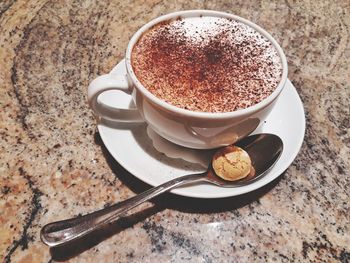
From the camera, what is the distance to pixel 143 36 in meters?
0.87

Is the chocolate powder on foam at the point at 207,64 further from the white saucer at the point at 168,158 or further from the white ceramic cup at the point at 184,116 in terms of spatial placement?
A: the white saucer at the point at 168,158

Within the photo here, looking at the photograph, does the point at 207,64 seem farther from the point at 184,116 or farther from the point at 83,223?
the point at 83,223

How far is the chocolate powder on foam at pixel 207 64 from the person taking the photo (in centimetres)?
76

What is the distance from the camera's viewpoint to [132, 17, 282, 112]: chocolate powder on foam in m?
0.76

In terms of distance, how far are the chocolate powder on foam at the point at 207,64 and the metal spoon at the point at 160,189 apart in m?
0.13

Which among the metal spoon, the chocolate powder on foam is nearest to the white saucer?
the metal spoon

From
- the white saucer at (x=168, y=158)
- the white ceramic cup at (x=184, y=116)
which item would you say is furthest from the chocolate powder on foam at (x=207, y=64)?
the white saucer at (x=168, y=158)

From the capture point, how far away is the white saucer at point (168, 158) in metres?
0.75

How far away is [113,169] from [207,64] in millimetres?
314

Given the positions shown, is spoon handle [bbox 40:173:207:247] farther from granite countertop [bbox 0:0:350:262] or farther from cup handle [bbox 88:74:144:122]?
cup handle [bbox 88:74:144:122]

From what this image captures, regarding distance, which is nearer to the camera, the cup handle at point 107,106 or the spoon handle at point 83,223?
the spoon handle at point 83,223

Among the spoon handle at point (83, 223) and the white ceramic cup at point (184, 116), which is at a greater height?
the white ceramic cup at point (184, 116)

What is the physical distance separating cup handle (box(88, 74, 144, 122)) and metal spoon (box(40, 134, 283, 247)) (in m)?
0.21

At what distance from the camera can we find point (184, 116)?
0.70m
